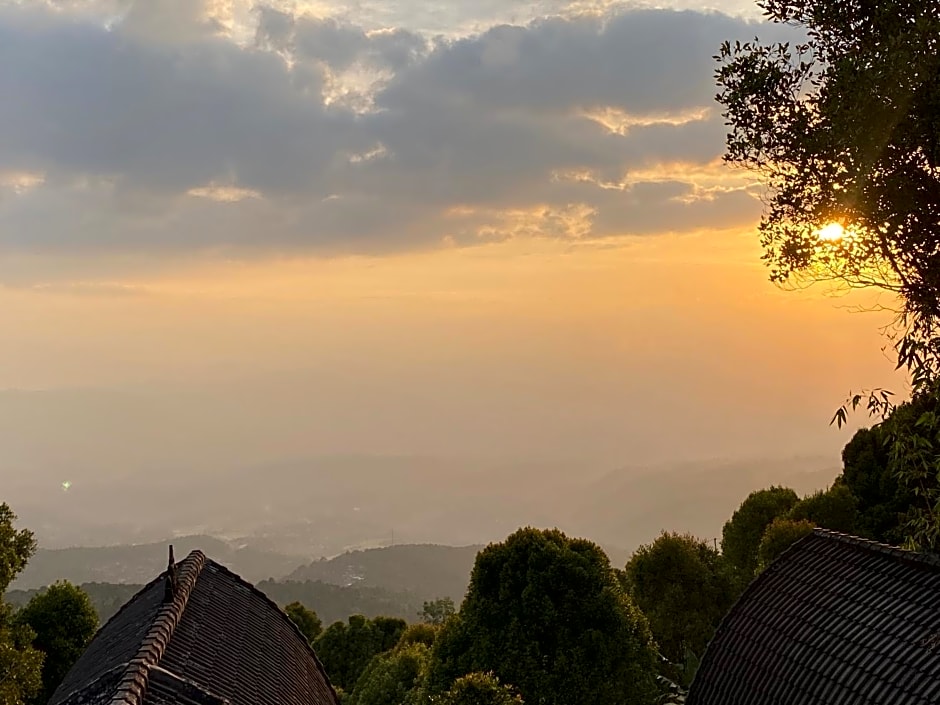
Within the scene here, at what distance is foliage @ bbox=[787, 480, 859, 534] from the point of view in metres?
32.4

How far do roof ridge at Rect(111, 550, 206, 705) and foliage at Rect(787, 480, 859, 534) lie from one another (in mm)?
25181

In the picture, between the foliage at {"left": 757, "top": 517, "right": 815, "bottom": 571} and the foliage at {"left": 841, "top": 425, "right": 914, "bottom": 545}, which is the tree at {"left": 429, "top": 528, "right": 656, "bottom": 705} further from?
the foliage at {"left": 841, "top": 425, "right": 914, "bottom": 545}

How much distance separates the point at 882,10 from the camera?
35.5 feet

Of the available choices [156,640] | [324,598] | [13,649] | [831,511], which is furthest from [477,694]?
[324,598]

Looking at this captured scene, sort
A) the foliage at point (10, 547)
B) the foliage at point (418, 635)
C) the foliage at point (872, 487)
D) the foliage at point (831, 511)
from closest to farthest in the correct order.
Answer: the foliage at point (10, 547) < the foliage at point (831, 511) < the foliage at point (872, 487) < the foliage at point (418, 635)

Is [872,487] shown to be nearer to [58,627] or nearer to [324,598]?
[58,627]

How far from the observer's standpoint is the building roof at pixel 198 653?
40.2ft

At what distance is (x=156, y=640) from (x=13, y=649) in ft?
31.2

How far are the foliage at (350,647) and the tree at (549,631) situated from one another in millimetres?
22087

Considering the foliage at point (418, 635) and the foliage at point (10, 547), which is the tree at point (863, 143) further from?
the foliage at point (418, 635)

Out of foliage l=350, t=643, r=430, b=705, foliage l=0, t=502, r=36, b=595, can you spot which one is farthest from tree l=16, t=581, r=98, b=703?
foliage l=350, t=643, r=430, b=705

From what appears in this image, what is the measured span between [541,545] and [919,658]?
986cm

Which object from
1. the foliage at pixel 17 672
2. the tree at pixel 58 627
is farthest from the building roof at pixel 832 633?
the tree at pixel 58 627

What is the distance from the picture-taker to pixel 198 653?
14211mm
